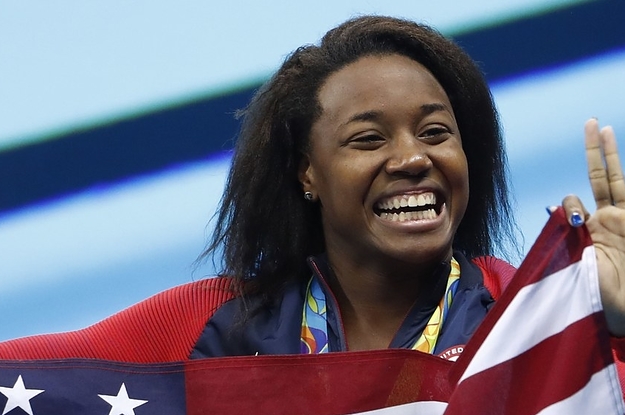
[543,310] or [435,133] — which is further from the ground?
[435,133]

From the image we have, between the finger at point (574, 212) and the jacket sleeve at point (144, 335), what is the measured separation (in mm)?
582

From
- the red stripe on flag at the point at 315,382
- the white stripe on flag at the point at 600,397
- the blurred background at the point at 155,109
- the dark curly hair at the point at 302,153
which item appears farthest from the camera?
the blurred background at the point at 155,109

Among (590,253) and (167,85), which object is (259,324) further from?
(167,85)

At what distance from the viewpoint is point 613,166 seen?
4.18 feet

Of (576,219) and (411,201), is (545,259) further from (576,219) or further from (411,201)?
(411,201)

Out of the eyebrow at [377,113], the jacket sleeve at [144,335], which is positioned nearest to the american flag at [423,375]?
the jacket sleeve at [144,335]

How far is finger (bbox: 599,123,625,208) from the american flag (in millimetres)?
49

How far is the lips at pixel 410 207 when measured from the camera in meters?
1.61

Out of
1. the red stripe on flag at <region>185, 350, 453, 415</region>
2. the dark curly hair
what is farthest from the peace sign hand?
the dark curly hair

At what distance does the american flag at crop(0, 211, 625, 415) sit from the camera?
50.1 inches

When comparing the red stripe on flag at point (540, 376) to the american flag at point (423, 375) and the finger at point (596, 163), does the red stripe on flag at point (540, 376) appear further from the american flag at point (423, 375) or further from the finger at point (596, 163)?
the finger at point (596, 163)

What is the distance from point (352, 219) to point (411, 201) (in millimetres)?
86

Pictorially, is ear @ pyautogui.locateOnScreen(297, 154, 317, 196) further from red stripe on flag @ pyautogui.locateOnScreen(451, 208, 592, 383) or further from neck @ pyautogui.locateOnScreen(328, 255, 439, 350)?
red stripe on flag @ pyautogui.locateOnScreen(451, 208, 592, 383)

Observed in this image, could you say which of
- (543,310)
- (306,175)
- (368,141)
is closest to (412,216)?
(368,141)
